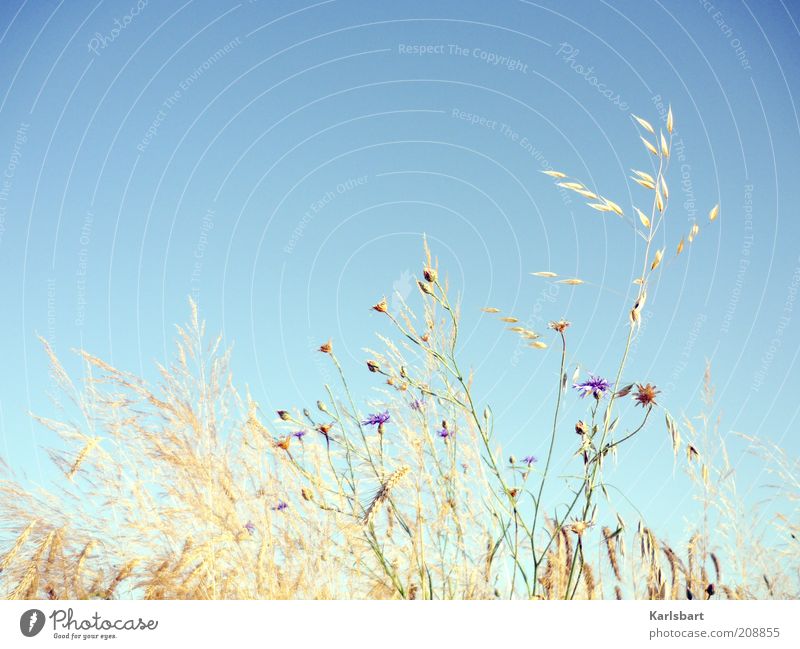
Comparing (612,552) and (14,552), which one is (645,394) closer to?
(612,552)

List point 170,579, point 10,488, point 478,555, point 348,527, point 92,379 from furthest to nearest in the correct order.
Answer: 1. point 92,379
2. point 10,488
3. point 478,555
4. point 348,527
5. point 170,579
